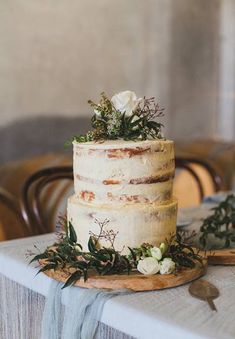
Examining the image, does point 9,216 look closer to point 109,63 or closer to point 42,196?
point 42,196

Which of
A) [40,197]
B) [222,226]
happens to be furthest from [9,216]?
[222,226]

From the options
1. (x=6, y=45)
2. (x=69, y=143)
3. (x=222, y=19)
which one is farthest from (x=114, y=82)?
(x=69, y=143)

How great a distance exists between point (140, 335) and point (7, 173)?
4.74 feet

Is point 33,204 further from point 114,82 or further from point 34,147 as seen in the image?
point 114,82

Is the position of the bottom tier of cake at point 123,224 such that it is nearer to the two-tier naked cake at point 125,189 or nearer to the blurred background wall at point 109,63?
the two-tier naked cake at point 125,189

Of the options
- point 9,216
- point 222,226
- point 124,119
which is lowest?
point 9,216

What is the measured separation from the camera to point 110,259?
0.97 meters

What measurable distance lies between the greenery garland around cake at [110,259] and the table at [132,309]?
39mm

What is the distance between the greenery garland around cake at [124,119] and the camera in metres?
1.02

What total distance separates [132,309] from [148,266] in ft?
0.37

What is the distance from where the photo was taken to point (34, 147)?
233cm

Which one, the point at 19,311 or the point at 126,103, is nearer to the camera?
the point at 126,103

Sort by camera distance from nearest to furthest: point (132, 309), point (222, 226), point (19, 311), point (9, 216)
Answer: point (132, 309) < point (19, 311) < point (222, 226) < point (9, 216)

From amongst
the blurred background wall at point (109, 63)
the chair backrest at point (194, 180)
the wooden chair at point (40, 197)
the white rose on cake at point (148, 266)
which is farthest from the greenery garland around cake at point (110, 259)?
the chair backrest at point (194, 180)
